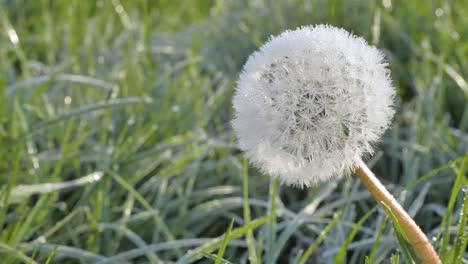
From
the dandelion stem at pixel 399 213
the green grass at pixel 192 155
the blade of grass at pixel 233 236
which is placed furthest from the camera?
the green grass at pixel 192 155

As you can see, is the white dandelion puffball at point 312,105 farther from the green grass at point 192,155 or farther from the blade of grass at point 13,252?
the blade of grass at point 13,252

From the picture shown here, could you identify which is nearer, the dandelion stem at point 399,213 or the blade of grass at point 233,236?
the dandelion stem at point 399,213


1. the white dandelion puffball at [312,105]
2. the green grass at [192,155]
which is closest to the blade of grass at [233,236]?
the green grass at [192,155]

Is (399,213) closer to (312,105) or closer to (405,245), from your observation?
(405,245)

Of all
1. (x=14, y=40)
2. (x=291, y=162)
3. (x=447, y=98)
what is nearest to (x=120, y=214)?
(x=14, y=40)

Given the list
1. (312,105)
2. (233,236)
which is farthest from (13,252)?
(312,105)
